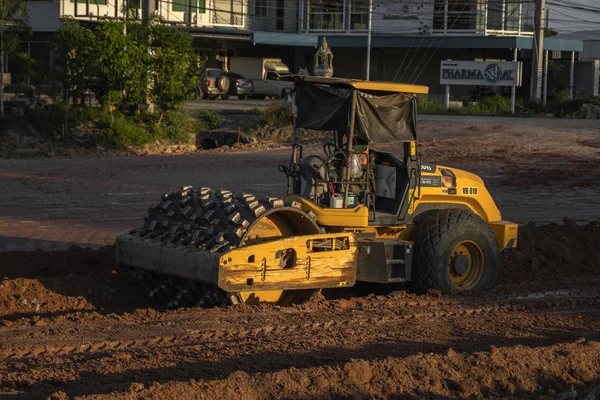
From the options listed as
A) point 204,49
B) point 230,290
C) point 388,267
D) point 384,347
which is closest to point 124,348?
point 230,290

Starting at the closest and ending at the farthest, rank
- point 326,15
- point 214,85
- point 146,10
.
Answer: point 146,10
point 214,85
point 326,15

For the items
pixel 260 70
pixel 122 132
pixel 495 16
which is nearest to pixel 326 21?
pixel 260 70

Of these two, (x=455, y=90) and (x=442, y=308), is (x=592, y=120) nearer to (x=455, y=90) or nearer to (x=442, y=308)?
(x=455, y=90)

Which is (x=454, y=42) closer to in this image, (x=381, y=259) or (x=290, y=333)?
(x=381, y=259)

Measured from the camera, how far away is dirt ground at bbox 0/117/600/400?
23.8ft

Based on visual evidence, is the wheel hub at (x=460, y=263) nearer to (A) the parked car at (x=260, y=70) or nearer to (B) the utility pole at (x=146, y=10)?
(B) the utility pole at (x=146, y=10)

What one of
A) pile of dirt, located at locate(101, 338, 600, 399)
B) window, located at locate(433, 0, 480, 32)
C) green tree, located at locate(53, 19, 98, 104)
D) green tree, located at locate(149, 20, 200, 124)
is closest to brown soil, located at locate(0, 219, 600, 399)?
pile of dirt, located at locate(101, 338, 600, 399)

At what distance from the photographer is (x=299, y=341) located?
8.58 metres

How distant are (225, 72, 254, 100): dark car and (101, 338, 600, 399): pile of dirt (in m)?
41.7

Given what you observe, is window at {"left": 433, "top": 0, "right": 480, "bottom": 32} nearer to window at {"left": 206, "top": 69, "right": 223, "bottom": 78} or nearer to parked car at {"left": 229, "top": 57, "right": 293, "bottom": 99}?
parked car at {"left": 229, "top": 57, "right": 293, "bottom": 99}

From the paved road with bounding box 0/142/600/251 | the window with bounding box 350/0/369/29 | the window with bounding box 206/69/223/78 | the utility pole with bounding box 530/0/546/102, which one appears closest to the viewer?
the paved road with bounding box 0/142/600/251

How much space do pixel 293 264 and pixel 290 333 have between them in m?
0.88

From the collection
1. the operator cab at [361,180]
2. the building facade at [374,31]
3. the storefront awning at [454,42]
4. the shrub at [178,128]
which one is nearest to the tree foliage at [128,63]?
the shrub at [178,128]

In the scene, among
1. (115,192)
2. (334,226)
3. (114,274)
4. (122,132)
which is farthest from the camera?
(122,132)
